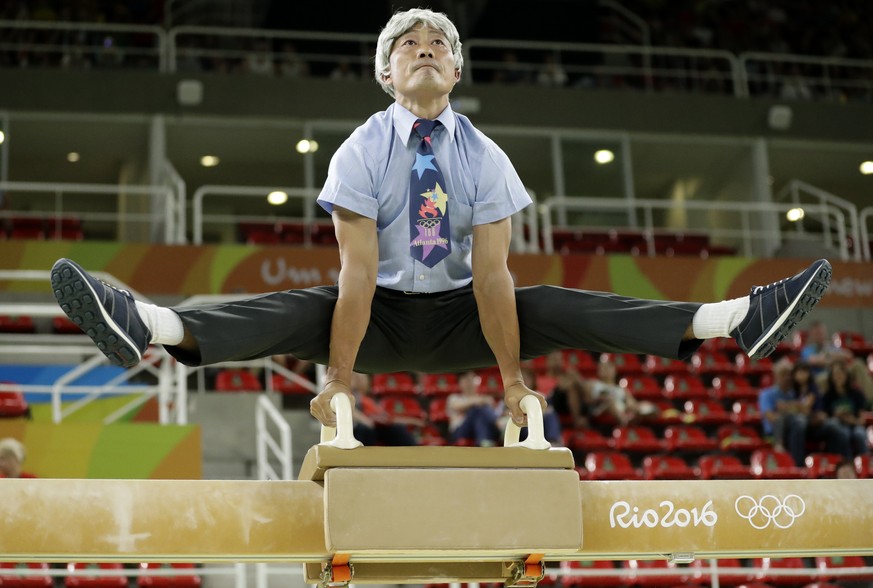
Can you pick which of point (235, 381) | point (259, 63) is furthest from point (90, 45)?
point (235, 381)

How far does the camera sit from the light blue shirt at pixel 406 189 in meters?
3.33

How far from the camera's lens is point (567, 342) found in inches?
133

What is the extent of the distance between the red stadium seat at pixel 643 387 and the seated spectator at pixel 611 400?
2.07ft

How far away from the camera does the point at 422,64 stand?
341cm

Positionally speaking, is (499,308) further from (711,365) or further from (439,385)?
(711,365)

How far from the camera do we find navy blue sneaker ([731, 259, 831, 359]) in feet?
10.1

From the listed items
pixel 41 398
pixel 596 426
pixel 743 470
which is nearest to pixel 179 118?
pixel 41 398

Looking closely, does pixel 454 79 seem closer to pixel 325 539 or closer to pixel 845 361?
pixel 325 539

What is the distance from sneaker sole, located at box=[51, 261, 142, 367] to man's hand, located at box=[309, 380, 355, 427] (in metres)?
0.49

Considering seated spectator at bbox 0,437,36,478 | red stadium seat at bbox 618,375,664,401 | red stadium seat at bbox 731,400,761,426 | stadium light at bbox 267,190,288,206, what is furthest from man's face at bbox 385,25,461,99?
stadium light at bbox 267,190,288,206

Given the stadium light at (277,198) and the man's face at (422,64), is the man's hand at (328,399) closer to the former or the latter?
the man's face at (422,64)

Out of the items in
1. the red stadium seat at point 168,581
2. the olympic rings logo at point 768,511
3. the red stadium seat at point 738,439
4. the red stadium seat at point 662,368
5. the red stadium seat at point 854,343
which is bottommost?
the red stadium seat at point 168,581

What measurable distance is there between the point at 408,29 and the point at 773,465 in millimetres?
6731

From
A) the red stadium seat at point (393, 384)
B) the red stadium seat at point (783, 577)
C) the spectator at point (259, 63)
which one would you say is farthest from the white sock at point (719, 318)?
the spectator at point (259, 63)
